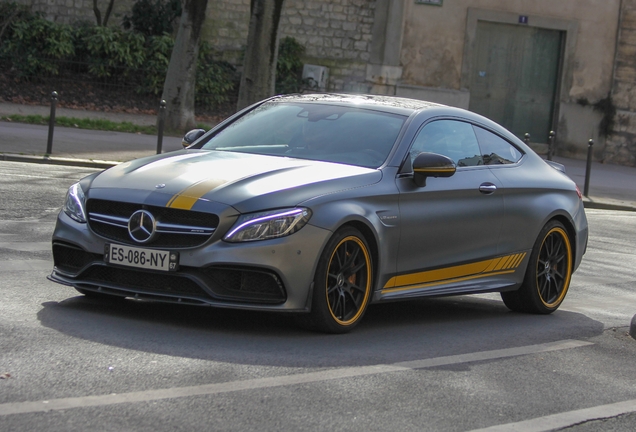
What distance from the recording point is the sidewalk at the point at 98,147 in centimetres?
1773

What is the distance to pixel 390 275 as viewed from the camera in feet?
24.1

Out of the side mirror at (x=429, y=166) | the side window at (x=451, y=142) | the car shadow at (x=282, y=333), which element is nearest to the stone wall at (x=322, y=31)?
the side window at (x=451, y=142)

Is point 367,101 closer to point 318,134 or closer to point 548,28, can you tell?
point 318,134

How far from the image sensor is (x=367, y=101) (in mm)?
8414

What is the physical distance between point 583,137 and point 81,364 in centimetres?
2816

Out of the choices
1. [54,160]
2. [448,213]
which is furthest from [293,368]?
[54,160]

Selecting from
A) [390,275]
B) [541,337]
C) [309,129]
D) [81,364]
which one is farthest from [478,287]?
[81,364]

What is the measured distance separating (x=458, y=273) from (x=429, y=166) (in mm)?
951

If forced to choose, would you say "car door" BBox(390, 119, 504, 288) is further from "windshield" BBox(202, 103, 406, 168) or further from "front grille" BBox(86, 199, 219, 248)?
"front grille" BBox(86, 199, 219, 248)

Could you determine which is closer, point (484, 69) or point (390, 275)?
point (390, 275)

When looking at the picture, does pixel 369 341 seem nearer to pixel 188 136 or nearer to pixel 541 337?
pixel 541 337

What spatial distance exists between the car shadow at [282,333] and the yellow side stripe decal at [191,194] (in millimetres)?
725

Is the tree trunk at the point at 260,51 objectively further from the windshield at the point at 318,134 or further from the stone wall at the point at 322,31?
the windshield at the point at 318,134

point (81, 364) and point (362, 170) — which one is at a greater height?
point (362, 170)
